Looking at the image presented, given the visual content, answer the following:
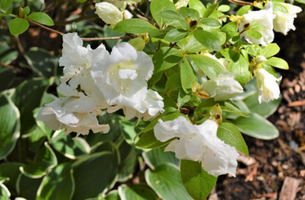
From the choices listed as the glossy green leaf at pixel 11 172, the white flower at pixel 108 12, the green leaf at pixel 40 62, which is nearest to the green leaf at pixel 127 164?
the glossy green leaf at pixel 11 172

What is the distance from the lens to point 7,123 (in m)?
1.66

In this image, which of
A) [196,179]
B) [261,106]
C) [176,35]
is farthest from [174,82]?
[261,106]

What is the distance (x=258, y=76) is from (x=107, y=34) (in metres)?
1.21

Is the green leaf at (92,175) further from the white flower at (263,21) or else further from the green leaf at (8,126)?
the white flower at (263,21)

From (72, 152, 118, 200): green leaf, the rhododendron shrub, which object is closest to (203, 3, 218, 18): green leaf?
the rhododendron shrub

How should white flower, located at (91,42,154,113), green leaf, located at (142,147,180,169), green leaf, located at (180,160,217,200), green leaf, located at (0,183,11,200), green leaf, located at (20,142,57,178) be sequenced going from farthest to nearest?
green leaf, located at (142,147,180,169)
green leaf, located at (20,142,57,178)
green leaf, located at (0,183,11,200)
green leaf, located at (180,160,217,200)
white flower, located at (91,42,154,113)

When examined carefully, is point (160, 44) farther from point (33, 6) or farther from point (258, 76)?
point (33, 6)

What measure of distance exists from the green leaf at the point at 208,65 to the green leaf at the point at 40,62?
1343 millimetres

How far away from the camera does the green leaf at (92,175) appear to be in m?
1.66

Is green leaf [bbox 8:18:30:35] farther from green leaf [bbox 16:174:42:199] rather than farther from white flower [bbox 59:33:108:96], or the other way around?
green leaf [bbox 16:174:42:199]

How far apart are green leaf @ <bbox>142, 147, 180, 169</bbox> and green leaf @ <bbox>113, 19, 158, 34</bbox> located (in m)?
1.07

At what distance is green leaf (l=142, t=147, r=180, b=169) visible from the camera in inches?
70.3

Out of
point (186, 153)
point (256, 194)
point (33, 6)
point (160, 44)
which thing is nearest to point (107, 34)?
point (33, 6)

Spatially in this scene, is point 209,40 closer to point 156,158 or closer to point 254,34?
point 254,34
